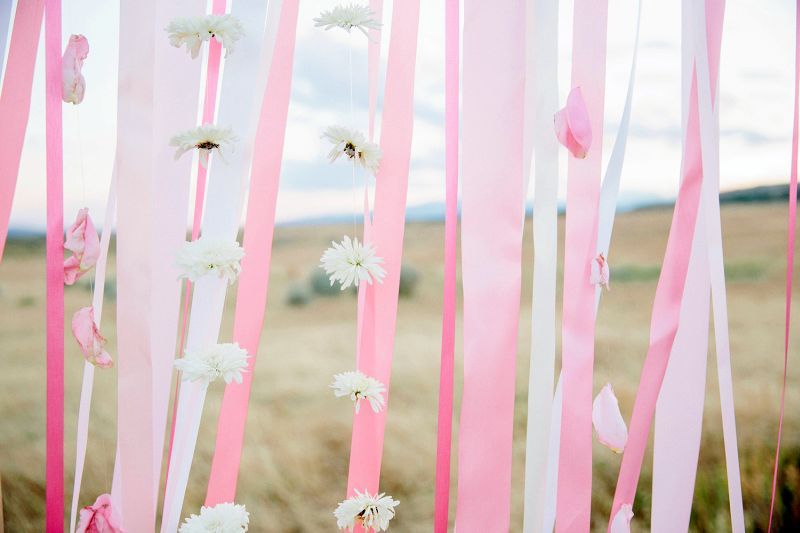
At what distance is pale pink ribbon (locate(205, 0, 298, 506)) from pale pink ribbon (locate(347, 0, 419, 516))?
13 cm

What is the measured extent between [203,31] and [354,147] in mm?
225

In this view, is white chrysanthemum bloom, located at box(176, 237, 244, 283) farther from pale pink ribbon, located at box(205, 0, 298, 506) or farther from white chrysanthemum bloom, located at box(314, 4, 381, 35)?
white chrysanthemum bloom, located at box(314, 4, 381, 35)

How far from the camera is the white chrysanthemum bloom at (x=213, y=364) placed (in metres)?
0.72

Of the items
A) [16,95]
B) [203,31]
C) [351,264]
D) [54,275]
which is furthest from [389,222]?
[16,95]

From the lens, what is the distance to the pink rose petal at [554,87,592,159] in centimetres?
76

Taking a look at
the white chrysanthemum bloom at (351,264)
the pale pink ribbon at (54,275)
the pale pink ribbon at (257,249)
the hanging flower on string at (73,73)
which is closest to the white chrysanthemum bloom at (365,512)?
the pale pink ribbon at (257,249)

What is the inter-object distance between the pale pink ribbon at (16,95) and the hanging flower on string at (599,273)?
2.49 feet

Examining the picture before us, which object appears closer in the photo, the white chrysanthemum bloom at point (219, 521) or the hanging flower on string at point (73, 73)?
the white chrysanthemum bloom at point (219, 521)

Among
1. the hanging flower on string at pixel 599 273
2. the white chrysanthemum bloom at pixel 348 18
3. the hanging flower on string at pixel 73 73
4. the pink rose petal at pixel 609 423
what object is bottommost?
the pink rose petal at pixel 609 423

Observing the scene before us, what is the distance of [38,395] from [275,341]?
0.34 m

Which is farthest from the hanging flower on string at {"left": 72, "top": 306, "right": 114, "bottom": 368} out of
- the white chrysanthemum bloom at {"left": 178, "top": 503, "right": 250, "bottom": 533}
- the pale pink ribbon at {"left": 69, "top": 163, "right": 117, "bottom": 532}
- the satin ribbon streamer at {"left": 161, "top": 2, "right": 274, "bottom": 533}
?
the white chrysanthemum bloom at {"left": 178, "top": 503, "right": 250, "bottom": 533}

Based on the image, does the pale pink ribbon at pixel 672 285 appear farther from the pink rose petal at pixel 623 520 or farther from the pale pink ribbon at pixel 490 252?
the pale pink ribbon at pixel 490 252

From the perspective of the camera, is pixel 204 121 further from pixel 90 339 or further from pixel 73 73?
pixel 90 339

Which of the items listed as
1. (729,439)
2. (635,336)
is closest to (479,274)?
(635,336)
